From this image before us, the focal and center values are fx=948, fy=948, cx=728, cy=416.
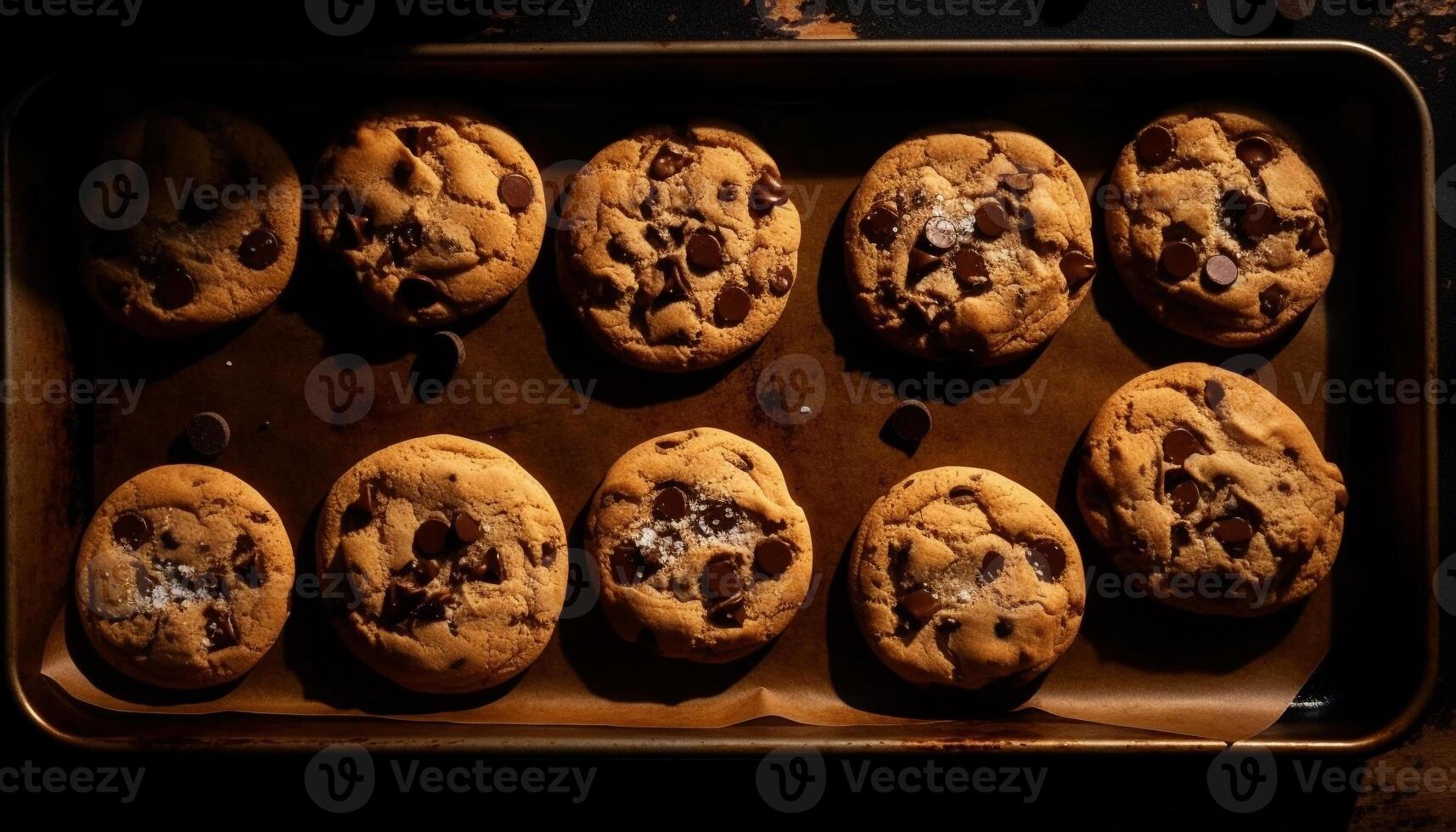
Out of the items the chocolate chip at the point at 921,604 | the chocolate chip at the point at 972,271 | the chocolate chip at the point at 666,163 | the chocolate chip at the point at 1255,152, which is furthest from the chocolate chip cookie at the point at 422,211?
the chocolate chip at the point at 1255,152

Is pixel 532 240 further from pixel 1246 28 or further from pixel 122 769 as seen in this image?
pixel 1246 28

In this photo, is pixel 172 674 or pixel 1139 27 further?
pixel 1139 27

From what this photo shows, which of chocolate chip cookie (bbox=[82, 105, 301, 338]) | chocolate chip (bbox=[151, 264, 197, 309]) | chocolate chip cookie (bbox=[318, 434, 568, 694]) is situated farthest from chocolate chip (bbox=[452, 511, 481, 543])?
chocolate chip (bbox=[151, 264, 197, 309])

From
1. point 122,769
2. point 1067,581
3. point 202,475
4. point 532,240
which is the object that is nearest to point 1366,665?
point 1067,581

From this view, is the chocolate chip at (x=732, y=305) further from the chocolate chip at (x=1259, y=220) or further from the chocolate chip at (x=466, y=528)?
the chocolate chip at (x=1259, y=220)

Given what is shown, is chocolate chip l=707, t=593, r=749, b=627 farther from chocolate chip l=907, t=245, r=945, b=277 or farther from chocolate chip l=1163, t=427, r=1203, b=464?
chocolate chip l=1163, t=427, r=1203, b=464
